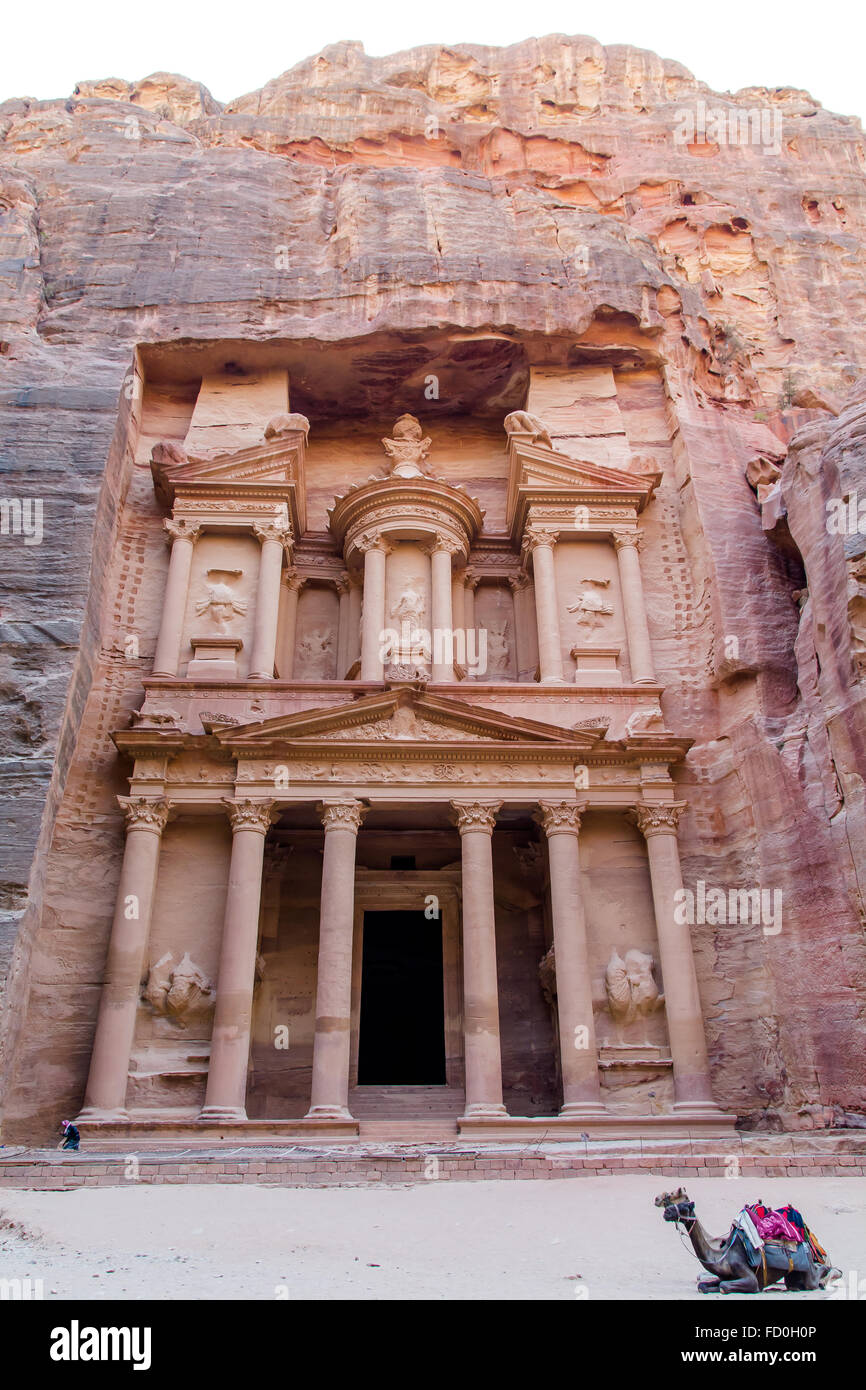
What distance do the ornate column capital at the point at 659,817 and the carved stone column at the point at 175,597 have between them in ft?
30.5

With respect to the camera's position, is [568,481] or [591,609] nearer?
[591,609]

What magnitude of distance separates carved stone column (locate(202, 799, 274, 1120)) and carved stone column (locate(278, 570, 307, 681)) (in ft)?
15.7

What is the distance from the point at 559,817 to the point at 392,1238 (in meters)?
10.3

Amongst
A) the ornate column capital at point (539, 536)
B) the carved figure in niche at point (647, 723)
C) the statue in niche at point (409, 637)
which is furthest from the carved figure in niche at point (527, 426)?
the carved figure in niche at point (647, 723)

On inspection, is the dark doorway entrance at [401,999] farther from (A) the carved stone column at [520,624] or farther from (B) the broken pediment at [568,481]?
(B) the broken pediment at [568,481]

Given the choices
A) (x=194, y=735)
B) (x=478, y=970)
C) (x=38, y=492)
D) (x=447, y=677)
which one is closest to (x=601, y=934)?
(x=478, y=970)

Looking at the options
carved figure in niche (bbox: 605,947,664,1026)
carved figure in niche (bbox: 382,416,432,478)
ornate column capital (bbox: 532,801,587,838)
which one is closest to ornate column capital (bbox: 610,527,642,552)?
carved figure in niche (bbox: 382,416,432,478)

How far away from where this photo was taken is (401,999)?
824 inches

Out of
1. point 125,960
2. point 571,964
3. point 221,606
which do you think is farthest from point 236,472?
point 571,964

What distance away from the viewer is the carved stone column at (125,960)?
15.2 metres

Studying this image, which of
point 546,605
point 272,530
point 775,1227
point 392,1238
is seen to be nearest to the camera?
point 775,1227

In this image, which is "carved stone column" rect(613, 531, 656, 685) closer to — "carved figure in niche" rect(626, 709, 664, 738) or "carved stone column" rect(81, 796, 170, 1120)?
"carved figure in niche" rect(626, 709, 664, 738)

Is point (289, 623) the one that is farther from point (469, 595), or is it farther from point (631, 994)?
point (631, 994)

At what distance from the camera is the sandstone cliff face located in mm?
16109
